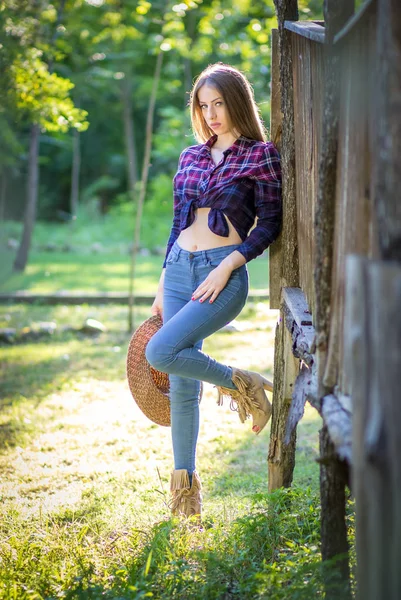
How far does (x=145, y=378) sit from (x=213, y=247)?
909mm

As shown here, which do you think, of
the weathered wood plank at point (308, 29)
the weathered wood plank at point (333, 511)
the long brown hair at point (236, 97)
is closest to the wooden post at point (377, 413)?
the weathered wood plank at point (333, 511)

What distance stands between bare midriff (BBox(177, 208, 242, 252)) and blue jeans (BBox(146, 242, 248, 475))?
0.03 m

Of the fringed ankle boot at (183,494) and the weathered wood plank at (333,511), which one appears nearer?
the weathered wood plank at (333,511)

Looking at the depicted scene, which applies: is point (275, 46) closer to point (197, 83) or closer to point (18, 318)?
point (197, 83)

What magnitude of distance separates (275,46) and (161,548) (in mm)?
2394

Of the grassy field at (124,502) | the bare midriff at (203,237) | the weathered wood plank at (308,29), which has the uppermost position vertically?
the weathered wood plank at (308,29)

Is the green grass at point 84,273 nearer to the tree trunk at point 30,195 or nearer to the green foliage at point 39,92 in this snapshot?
the tree trunk at point 30,195

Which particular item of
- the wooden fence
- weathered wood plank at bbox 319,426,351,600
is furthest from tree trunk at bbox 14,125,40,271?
weathered wood plank at bbox 319,426,351,600

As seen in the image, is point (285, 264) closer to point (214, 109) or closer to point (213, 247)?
point (213, 247)

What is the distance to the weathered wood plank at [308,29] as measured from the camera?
261cm

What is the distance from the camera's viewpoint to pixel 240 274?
3561 millimetres

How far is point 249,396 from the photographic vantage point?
12.1 feet

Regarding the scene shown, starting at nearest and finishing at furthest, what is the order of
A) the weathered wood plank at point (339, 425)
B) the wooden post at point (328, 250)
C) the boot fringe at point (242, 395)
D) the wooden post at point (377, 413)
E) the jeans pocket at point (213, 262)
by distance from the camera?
the wooden post at point (377, 413), the weathered wood plank at point (339, 425), the wooden post at point (328, 250), the jeans pocket at point (213, 262), the boot fringe at point (242, 395)

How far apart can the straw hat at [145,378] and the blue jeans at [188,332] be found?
1.14ft
